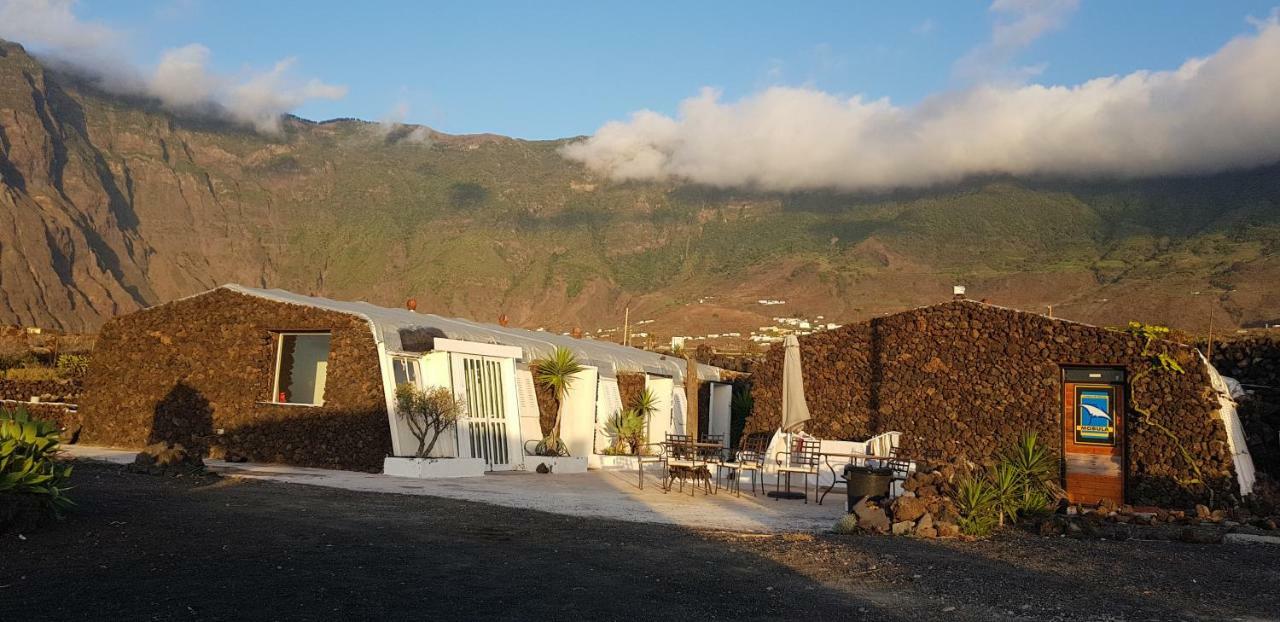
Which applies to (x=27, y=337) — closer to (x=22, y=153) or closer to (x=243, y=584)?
(x=243, y=584)

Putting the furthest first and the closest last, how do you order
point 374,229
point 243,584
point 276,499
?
point 374,229 → point 276,499 → point 243,584

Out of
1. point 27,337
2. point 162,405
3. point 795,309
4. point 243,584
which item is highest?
point 795,309

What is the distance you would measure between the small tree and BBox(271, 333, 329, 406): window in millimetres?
2250

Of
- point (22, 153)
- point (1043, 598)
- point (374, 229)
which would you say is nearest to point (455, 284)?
point (374, 229)

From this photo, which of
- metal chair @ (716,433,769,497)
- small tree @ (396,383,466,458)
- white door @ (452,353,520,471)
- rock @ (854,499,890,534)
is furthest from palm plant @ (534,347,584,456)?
rock @ (854,499,890,534)

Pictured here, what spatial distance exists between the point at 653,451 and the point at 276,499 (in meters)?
12.5

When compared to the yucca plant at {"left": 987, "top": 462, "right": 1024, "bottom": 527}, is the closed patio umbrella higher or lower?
higher

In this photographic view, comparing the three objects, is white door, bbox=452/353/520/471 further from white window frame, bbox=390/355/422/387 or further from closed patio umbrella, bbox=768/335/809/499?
closed patio umbrella, bbox=768/335/809/499

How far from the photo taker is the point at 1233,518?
42.8 feet

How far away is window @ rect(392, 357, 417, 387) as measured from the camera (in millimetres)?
15719

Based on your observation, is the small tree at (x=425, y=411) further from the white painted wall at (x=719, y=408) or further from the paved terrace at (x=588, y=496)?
the white painted wall at (x=719, y=408)

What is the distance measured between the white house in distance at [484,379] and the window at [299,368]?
0.21m

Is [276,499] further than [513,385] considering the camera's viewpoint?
No

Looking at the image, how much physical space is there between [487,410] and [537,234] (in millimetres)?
74559
